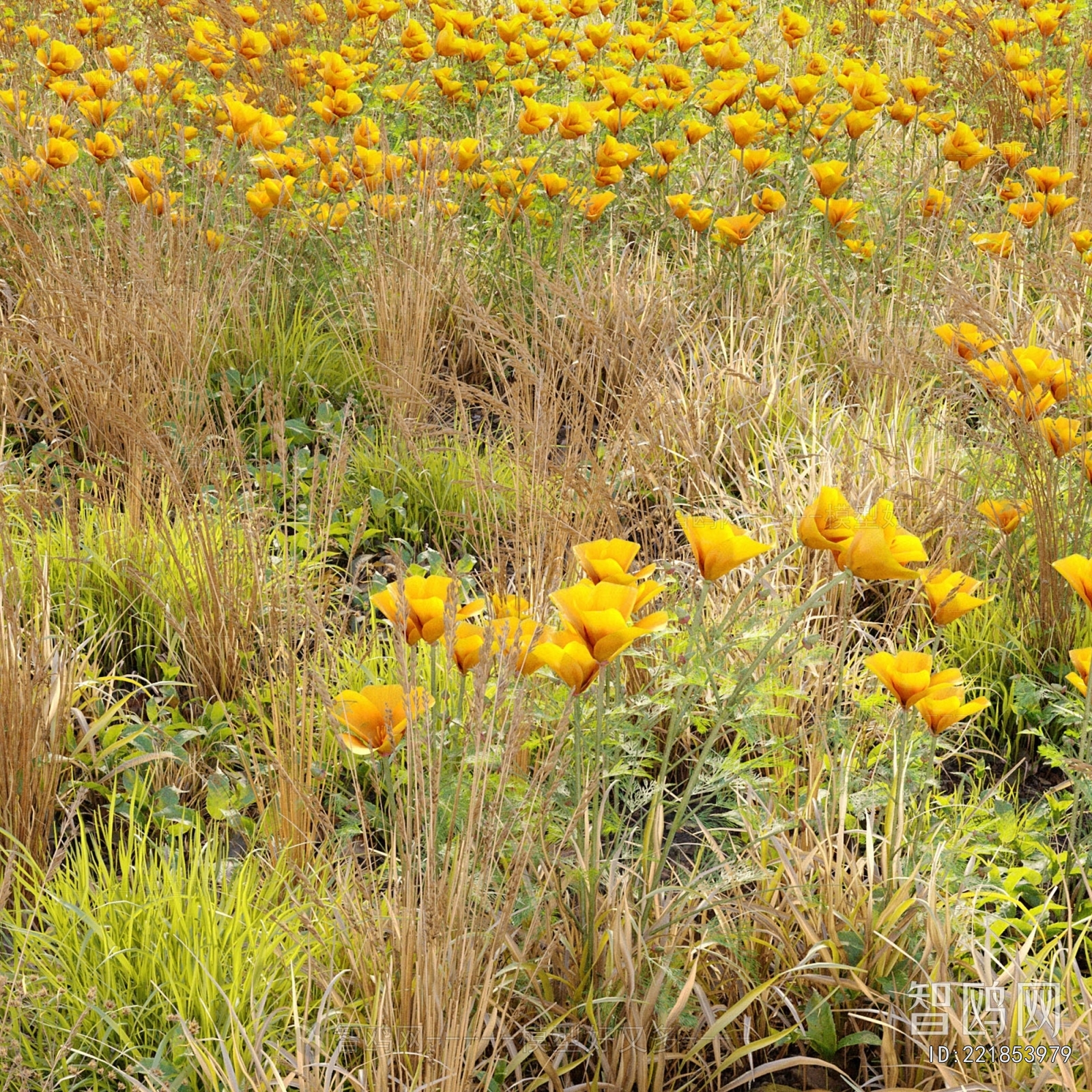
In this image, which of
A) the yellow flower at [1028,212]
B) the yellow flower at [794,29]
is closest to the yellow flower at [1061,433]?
the yellow flower at [1028,212]

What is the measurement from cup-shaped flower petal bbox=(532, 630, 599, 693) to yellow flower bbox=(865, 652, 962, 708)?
1.30 ft

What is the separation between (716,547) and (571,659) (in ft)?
0.76

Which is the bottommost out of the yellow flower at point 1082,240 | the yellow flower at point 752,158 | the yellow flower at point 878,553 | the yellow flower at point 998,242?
the yellow flower at point 878,553

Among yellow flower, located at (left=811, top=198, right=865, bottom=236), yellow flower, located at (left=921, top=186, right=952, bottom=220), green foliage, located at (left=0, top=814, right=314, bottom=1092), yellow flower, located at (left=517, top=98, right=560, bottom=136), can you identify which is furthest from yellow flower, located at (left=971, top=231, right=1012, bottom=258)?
green foliage, located at (left=0, top=814, right=314, bottom=1092)

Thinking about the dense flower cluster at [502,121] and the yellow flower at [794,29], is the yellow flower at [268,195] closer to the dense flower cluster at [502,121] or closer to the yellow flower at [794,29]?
the dense flower cluster at [502,121]

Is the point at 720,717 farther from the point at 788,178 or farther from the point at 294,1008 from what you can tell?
the point at 788,178

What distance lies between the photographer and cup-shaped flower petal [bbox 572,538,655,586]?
1.38 metres

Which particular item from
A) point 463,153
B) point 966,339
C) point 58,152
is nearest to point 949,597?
point 966,339

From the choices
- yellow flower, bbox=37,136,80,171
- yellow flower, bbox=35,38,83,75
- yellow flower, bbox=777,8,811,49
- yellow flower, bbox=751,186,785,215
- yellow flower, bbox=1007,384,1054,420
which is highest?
yellow flower, bbox=777,8,811,49

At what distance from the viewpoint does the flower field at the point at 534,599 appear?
1.46 meters

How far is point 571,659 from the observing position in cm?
126

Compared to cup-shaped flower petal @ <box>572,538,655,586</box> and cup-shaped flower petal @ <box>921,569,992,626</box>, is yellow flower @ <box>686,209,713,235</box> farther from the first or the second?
cup-shaped flower petal @ <box>572,538,655,586</box>

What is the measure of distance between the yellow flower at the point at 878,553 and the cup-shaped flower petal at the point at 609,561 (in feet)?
0.80

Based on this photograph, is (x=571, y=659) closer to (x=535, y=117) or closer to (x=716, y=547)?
(x=716, y=547)
